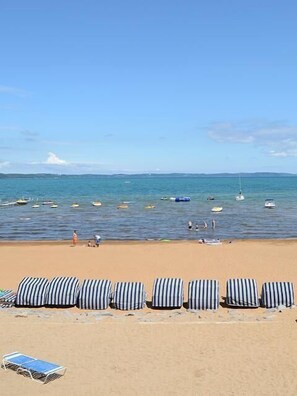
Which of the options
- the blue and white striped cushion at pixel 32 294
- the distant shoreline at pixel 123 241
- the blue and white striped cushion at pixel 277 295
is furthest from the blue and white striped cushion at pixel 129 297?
the distant shoreline at pixel 123 241

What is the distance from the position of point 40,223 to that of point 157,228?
1350cm

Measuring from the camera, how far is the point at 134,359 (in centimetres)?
1295

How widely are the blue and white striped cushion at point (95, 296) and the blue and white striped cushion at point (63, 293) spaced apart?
0.28 m

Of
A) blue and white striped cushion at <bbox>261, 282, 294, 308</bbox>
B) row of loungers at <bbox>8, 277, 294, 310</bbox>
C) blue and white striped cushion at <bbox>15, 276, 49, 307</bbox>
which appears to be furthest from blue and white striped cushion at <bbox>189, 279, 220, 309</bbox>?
blue and white striped cushion at <bbox>15, 276, 49, 307</bbox>

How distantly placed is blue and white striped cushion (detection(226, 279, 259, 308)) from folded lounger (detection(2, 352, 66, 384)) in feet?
25.6

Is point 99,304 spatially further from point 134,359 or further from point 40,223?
point 40,223

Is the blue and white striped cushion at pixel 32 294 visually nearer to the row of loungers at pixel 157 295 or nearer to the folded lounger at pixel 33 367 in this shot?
the row of loungers at pixel 157 295

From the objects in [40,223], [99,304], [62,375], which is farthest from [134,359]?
[40,223]

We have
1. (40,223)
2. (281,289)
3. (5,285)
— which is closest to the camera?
(281,289)

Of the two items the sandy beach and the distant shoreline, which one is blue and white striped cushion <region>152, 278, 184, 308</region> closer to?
the sandy beach

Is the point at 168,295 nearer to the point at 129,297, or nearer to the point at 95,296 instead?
the point at 129,297

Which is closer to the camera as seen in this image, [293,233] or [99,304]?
[99,304]

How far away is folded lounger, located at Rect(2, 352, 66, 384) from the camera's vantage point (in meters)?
11.8

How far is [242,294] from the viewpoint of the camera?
1814 centimetres
